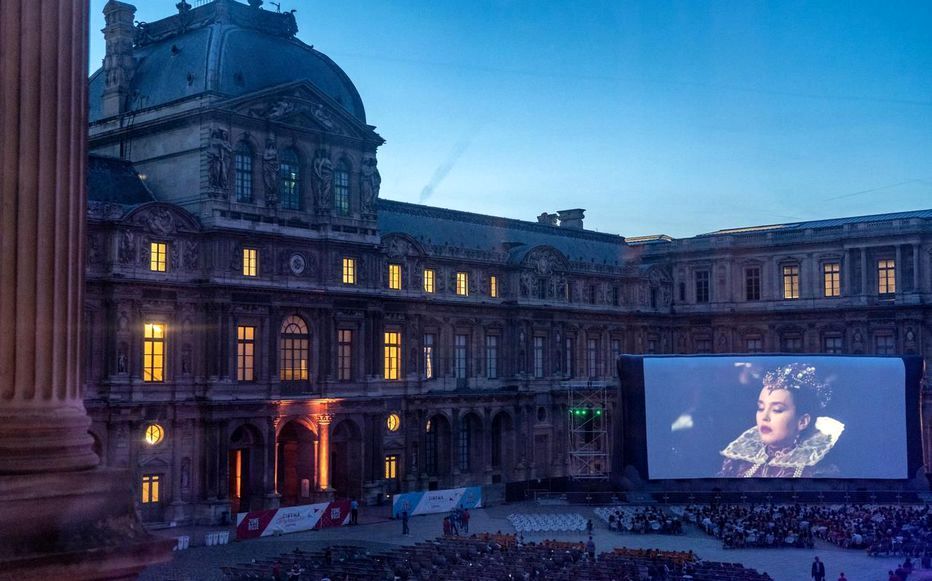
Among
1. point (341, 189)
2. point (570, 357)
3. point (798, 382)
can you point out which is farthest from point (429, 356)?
point (798, 382)

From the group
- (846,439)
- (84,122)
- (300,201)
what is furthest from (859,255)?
(84,122)

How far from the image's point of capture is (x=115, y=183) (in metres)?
49.0

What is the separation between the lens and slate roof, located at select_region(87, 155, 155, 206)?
155ft

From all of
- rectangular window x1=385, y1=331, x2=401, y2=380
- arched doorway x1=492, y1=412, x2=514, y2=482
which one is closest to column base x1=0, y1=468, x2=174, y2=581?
rectangular window x1=385, y1=331, x2=401, y2=380

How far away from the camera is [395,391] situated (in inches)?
2244

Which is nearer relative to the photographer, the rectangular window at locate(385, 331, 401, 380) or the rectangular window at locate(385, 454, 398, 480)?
the rectangular window at locate(385, 454, 398, 480)

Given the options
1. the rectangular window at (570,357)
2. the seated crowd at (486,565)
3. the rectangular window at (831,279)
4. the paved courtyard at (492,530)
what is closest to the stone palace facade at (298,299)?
the rectangular window at (570,357)

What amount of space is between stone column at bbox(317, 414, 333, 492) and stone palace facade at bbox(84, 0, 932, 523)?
0.08 metres

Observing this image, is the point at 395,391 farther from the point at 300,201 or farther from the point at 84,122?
the point at 84,122

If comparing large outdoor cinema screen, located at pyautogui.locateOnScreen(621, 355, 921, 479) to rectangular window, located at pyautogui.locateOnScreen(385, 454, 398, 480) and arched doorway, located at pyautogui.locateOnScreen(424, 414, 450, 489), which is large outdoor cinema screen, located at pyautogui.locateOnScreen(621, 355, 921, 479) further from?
rectangular window, located at pyautogui.locateOnScreen(385, 454, 398, 480)

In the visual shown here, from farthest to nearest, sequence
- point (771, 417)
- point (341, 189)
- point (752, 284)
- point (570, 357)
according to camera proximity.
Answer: point (752, 284), point (570, 357), point (771, 417), point (341, 189)

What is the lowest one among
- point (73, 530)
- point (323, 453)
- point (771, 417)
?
point (323, 453)

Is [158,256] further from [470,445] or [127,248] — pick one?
[470,445]

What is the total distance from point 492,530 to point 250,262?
16.1m
